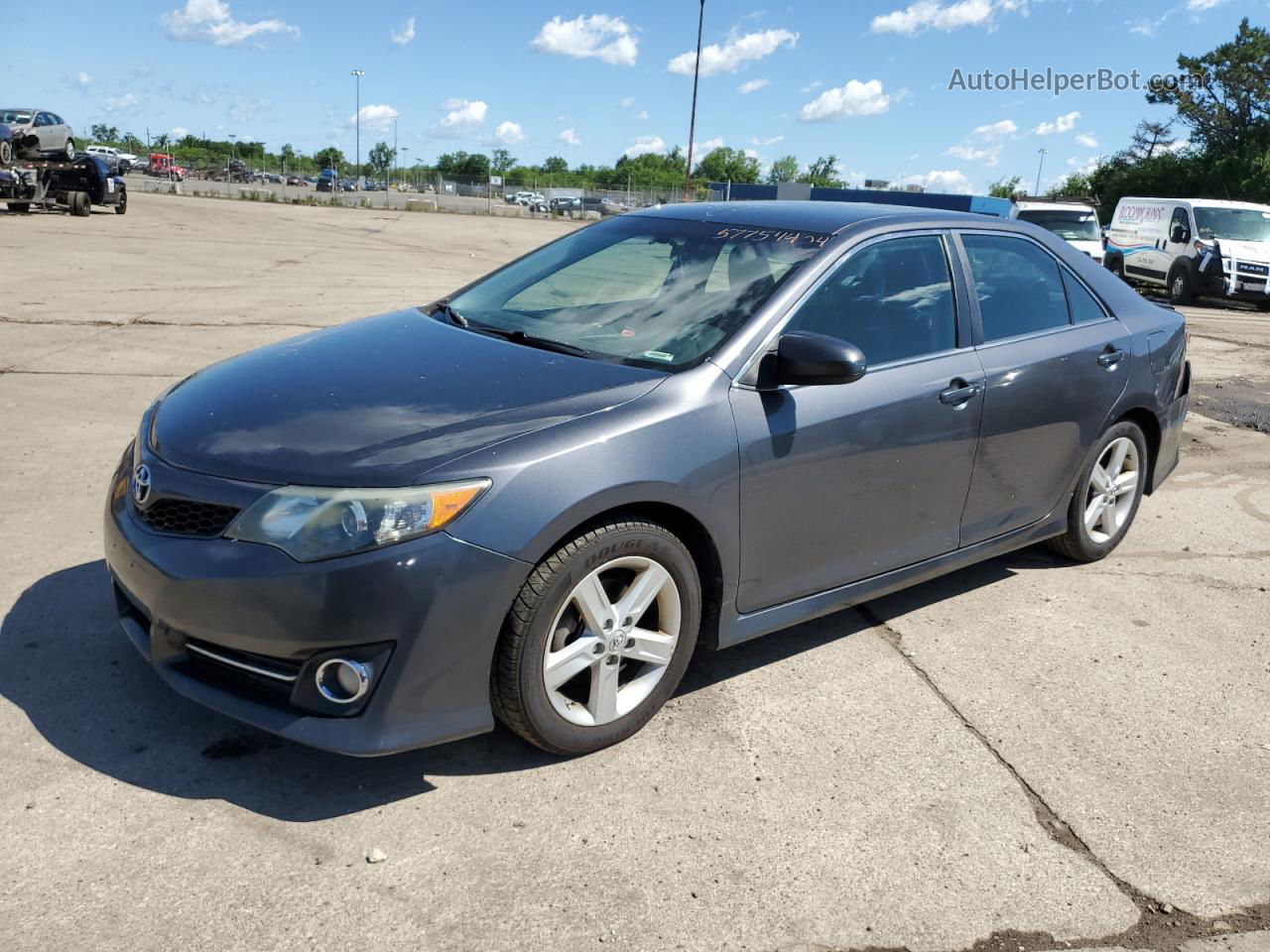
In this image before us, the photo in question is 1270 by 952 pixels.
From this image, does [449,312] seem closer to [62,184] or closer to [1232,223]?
[1232,223]

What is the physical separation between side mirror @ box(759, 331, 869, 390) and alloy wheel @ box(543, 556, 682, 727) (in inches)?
29.1

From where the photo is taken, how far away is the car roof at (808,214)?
412 centimetres

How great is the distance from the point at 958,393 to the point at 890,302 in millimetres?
424

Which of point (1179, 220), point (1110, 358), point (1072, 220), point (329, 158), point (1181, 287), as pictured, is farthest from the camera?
point (329, 158)

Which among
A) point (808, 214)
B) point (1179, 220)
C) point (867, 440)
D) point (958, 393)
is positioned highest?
point (808, 214)

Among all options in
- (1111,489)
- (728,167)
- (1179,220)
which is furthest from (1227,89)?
(728,167)

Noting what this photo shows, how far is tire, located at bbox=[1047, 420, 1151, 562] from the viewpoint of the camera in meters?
4.95

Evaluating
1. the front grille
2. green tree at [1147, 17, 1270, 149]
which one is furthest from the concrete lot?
green tree at [1147, 17, 1270, 149]

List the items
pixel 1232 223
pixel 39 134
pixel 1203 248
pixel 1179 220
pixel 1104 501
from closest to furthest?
pixel 1104 501 < pixel 1203 248 < pixel 1232 223 < pixel 1179 220 < pixel 39 134

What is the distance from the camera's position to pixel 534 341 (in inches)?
149

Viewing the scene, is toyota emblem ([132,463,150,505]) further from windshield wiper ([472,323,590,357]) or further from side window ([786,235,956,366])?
side window ([786,235,956,366])

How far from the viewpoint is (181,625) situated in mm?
2900

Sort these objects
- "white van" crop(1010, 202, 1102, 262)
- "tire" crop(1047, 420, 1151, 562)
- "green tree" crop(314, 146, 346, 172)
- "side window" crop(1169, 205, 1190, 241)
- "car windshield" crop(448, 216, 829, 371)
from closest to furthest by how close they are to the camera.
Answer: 1. "car windshield" crop(448, 216, 829, 371)
2. "tire" crop(1047, 420, 1151, 562)
3. "side window" crop(1169, 205, 1190, 241)
4. "white van" crop(1010, 202, 1102, 262)
5. "green tree" crop(314, 146, 346, 172)

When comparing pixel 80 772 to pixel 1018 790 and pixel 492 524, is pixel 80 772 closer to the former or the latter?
pixel 492 524
